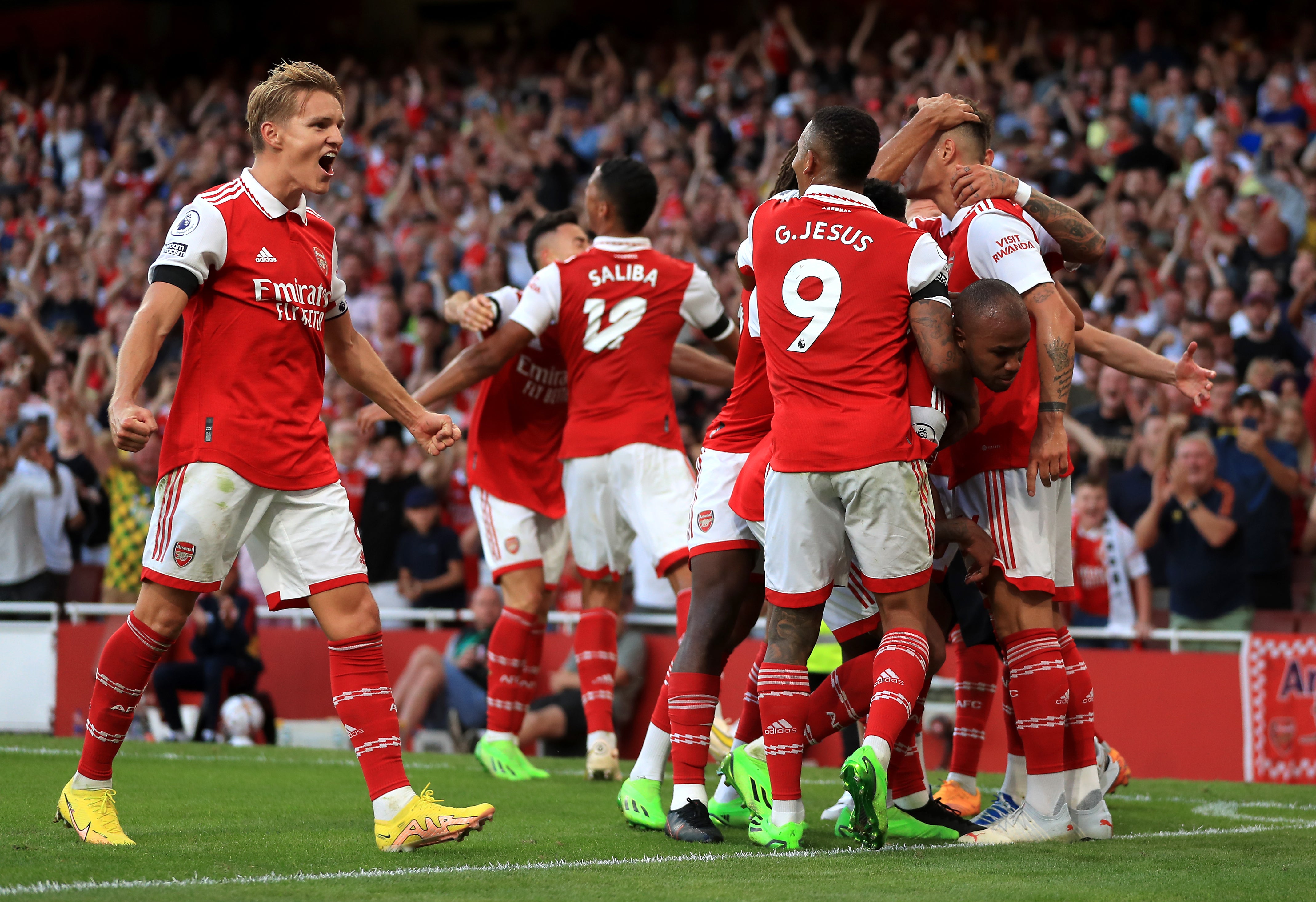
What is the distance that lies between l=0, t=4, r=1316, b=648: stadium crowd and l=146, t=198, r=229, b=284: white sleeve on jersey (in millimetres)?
6375

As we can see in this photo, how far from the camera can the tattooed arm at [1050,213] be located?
547 centimetres

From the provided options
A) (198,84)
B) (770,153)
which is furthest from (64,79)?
(770,153)

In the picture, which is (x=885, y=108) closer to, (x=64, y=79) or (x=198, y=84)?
(x=198, y=84)

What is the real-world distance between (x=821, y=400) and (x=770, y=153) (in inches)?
482

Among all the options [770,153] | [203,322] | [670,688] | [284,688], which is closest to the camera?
[203,322]

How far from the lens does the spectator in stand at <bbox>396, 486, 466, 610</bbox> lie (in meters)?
11.7

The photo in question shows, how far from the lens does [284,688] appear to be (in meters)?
11.5

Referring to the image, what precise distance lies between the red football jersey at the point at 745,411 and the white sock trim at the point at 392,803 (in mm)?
1865

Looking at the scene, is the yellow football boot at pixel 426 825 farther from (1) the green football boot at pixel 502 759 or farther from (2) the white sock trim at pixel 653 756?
(1) the green football boot at pixel 502 759

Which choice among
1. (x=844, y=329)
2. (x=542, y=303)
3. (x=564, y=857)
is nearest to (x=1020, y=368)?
(x=844, y=329)

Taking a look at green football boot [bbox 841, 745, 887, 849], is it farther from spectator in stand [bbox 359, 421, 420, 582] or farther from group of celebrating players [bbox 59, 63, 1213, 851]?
spectator in stand [bbox 359, 421, 420, 582]

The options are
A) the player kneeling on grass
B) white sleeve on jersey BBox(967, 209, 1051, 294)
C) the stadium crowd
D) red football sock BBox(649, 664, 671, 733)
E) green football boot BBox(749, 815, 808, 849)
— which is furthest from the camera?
the stadium crowd

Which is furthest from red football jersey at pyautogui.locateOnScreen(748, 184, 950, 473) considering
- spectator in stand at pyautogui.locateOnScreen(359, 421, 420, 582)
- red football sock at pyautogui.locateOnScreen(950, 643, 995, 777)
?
spectator in stand at pyautogui.locateOnScreen(359, 421, 420, 582)

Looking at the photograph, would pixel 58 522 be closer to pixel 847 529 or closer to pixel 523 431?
pixel 523 431
